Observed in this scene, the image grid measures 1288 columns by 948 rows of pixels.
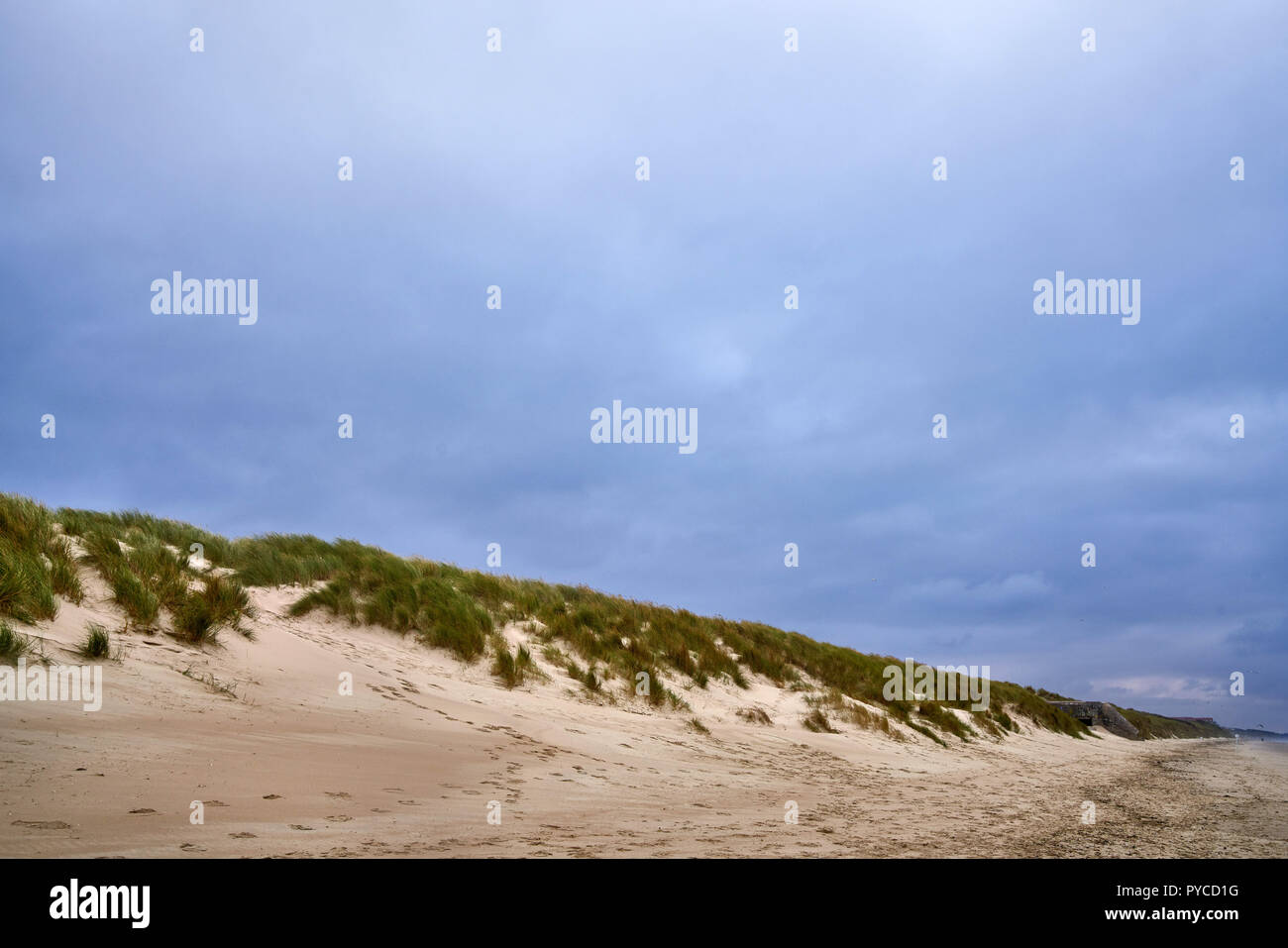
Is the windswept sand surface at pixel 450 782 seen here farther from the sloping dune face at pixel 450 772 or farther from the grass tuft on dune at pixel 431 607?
the grass tuft on dune at pixel 431 607

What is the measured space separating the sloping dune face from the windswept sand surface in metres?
0.04

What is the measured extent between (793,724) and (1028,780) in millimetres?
4820

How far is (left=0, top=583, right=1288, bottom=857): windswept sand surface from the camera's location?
538 cm

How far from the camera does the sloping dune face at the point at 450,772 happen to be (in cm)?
548

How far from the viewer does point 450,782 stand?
7.70 m

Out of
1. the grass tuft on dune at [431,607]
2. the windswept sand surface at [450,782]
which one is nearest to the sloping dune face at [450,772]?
the windswept sand surface at [450,782]

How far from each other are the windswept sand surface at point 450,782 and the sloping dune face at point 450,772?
38 millimetres

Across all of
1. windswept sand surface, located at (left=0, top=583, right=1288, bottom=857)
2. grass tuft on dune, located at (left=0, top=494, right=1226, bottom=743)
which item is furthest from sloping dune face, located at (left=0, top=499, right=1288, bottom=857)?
grass tuft on dune, located at (left=0, top=494, right=1226, bottom=743)

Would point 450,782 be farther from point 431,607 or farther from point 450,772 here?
point 431,607

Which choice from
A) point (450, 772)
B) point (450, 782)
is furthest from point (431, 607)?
point (450, 782)

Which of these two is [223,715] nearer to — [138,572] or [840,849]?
[138,572]

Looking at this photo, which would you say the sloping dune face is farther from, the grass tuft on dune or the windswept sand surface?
the grass tuft on dune
